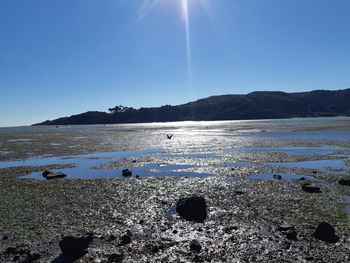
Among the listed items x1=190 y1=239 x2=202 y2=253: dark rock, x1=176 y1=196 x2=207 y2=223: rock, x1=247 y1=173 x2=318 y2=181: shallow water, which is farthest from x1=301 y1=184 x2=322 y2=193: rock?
x1=190 y1=239 x2=202 y2=253: dark rock

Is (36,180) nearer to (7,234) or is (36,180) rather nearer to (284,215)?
(7,234)

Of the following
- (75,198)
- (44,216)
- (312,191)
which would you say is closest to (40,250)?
(44,216)

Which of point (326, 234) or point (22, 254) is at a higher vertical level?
point (22, 254)

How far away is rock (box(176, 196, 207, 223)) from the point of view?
15172mm

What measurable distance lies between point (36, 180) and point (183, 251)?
820 inches

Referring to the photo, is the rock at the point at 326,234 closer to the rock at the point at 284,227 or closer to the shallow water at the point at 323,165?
the rock at the point at 284,227

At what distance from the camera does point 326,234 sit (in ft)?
39.3

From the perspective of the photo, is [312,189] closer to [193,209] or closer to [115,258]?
[193,209]

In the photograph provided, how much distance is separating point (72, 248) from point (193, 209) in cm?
684

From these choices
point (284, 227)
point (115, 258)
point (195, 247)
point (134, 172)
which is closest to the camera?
point (115, 258)

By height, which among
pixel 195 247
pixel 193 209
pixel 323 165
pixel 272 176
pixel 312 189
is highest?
pixel 193 209

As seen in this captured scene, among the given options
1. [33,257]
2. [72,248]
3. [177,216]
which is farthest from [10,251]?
[177,216]

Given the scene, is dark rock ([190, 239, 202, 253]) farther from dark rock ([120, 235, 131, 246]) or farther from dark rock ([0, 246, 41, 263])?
dark rock ([0, 246, 41, 263])

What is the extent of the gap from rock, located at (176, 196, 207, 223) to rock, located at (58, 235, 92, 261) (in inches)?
236
